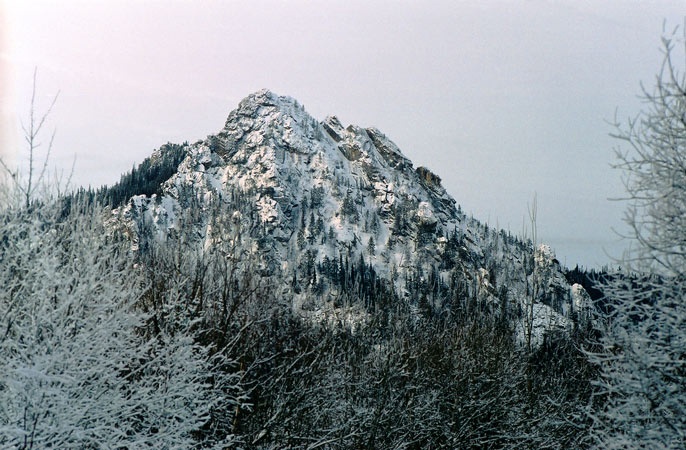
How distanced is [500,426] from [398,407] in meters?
4.53

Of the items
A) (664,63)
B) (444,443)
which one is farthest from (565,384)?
(664,63)

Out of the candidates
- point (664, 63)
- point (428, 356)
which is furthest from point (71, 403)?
point (428, 356)

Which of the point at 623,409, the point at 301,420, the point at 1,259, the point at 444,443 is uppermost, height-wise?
the point at 1,259

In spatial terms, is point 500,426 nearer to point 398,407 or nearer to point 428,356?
point 398,407

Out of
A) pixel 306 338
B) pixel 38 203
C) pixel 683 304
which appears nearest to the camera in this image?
pixel 683 304

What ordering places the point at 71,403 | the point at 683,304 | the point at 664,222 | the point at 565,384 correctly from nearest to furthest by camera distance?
the point at 683,304
the point at 664,222
the point at 71,403
the point at 565,384

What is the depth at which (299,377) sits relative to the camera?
726 inches

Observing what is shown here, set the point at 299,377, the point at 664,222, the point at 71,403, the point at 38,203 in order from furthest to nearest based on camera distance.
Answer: the point at 299,377
the point at 38,203
the point at 71,403
the point at 664,222

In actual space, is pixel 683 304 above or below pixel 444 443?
above

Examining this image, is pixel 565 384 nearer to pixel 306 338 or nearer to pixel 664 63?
pixel 306 338

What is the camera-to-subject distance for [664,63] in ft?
31.6

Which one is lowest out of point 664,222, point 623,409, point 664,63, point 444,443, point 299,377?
point 444,443

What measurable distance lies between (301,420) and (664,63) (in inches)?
592

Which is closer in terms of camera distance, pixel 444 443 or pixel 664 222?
pixel 664 222
